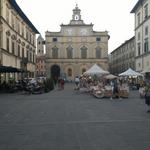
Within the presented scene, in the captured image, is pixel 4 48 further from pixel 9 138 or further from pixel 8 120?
pixel 9 138

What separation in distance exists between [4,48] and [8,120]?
86.6 ft

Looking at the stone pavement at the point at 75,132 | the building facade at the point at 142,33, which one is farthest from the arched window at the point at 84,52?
the stone pavement at the point at 75,132

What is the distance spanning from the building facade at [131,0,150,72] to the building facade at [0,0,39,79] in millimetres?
18740

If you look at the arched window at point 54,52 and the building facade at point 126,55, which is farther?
the arched window at point 54,52

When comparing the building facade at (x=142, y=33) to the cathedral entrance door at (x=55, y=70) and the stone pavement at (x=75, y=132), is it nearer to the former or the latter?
the cathedral entrance door at (x=55, y=70)

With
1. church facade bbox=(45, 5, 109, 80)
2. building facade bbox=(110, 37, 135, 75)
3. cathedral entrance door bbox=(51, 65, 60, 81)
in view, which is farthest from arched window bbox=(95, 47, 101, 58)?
cathedral entrance door bbox=(51, 65, 60, 81)

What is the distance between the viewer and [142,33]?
54.8 m

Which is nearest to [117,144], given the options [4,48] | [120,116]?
[120,116]

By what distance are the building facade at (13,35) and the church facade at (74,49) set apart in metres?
26.5

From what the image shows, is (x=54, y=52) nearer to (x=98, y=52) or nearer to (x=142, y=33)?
(x=98, y=52)

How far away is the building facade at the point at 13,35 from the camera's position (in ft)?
125

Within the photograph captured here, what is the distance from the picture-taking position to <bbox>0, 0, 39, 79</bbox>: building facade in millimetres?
38250

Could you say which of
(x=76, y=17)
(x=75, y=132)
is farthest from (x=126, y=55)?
(x=75, y=132)

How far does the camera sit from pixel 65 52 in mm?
88312
